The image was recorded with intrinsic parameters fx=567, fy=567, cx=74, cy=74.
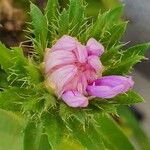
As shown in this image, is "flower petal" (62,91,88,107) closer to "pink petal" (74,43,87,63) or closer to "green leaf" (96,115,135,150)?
"pink petal" (74,43,87,63)

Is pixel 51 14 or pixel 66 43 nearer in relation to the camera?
pixel 66 43

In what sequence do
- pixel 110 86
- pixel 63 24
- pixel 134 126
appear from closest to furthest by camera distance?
1. pixel 110 86
2. pixel 63 24
3. pixel 134 126

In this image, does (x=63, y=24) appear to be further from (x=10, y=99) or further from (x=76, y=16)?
(x=10, y=99)

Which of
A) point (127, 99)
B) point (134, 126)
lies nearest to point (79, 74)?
point (127, 99)

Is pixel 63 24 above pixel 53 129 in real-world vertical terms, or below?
above

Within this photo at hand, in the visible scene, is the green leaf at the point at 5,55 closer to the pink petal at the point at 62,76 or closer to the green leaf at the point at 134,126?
the pink petal at the point at 62,76

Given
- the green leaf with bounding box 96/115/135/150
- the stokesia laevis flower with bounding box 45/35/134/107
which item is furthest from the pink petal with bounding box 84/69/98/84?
the green leaf with bounding box 96/115/135/150

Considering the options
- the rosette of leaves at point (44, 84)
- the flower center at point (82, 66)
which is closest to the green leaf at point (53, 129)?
the rosette of leaves at point (44, 84)

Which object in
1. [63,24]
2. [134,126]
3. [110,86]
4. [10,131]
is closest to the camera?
[110,86]
